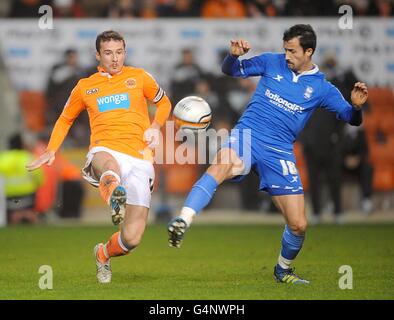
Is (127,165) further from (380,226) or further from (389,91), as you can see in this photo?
(389,91)

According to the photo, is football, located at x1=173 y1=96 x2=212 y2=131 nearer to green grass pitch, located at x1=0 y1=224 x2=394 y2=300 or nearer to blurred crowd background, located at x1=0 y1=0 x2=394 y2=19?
green grass pitch, located at x1=0 y1=224 x2=394 y2=300

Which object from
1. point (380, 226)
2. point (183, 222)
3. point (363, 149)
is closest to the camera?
point (183, 222)

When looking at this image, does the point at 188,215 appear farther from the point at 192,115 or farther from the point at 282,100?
the point at 282,100

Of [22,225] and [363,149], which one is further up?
[363,149]

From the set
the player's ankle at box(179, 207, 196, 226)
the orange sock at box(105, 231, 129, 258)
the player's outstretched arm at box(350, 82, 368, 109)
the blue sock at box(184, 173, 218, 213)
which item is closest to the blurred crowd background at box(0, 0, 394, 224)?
the orange sock at box(105, 231, 129, 258)

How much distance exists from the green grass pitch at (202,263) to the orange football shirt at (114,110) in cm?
136

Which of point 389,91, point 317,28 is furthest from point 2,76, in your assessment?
point 389,91

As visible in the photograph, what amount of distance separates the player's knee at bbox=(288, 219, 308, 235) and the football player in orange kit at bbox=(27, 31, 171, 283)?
1.39 metres

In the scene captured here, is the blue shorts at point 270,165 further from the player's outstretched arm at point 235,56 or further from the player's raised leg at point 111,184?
the player's raised leg at point 111,184

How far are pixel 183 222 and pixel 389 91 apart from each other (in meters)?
12.1

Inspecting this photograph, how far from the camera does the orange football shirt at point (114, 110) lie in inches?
382

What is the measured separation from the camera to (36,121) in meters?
20.0

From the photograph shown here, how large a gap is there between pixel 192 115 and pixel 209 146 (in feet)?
31.6

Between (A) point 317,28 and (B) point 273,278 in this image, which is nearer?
(B) point 273,278
